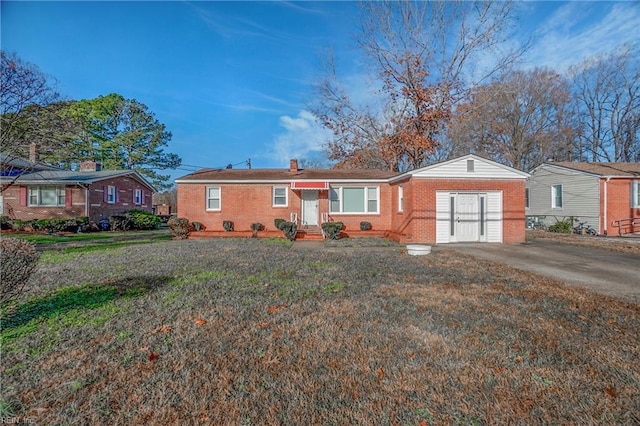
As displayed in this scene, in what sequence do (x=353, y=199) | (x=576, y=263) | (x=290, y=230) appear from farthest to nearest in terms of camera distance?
(x=353, y=199) < (x=290, y=230) < (x=576, y=263)

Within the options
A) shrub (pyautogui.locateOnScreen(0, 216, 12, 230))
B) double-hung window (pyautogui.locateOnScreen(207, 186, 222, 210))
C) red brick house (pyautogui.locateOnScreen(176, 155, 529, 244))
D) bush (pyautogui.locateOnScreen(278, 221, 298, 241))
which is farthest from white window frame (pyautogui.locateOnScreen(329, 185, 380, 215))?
shrub (pyautogui.locateOnScreen(0, 216, 12, 230))

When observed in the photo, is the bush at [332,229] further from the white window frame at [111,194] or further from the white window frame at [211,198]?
the white window frame at [111,194]

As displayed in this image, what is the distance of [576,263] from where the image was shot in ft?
31.9

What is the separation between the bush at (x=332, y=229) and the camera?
53.6 ft

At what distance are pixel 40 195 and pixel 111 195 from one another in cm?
450

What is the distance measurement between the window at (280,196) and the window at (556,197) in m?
19.6

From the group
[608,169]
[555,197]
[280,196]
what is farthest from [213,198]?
[608,169]

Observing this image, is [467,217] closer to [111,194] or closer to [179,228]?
[179,228]

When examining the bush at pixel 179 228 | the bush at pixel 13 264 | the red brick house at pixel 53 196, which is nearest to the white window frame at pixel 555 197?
the bush at pixel 179 228

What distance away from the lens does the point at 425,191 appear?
1412 cm

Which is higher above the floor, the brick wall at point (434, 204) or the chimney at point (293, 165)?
the chimney at point (293, 165)

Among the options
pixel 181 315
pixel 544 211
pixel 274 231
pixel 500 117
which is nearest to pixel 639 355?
pixel 181 315

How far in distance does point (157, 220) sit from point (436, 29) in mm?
27507

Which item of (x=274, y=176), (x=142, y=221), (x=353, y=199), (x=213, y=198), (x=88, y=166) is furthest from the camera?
(x=88, y=166)
